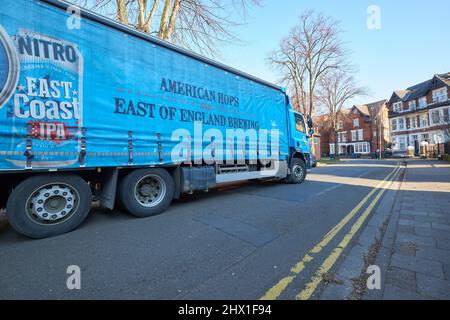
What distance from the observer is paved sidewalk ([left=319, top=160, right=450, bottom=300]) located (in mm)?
2283

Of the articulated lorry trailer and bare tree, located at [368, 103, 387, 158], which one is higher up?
bare tree, located at [368, 103, 387, 158]

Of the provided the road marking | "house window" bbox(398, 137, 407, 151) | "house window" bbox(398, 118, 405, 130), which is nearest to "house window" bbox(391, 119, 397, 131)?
"house window" bbox(398, 118, 405, 130)

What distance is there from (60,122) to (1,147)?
0.81 m

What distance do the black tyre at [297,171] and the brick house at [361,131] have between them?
3799 centimetres

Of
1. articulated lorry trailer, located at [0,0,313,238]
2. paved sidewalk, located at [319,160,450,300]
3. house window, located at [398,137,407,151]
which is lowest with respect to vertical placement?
paved sidewalk, located at [319,160,450,300]

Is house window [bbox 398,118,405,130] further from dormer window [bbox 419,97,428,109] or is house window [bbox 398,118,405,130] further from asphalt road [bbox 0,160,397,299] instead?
asphalt road [bbox 0,160,397,299]

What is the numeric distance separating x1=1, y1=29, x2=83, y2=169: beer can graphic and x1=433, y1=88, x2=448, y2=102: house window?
48.2 metres

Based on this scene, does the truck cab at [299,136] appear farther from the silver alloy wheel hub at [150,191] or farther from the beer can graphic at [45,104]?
the beer can graphic at [45,104]

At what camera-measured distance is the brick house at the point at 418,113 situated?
3469cm

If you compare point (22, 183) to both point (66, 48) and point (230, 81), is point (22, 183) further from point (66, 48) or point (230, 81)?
point (230, 81)

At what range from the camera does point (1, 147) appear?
126 inches

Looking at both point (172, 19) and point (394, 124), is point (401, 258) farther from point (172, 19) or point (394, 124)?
point (394, 124)

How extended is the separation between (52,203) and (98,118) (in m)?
1.64

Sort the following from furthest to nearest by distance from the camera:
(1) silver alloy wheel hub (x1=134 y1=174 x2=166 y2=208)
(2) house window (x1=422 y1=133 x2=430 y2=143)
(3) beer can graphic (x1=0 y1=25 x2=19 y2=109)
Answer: (2) house window (x1=422 y1=133 x2=430 y2=143), (1) silver alloy wheel hub (x1=134 y1=174 x2=166 y2=208), (3) beer can graphic (x1=0 y1=25 x2=19 y2=109)
